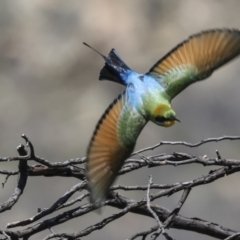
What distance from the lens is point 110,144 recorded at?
38.6 inches

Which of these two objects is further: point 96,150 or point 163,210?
point 163,210

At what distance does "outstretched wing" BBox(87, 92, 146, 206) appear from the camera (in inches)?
36.9

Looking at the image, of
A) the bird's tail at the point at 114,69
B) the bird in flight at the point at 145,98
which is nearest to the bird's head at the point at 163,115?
the bird in flight at the point at 145,98

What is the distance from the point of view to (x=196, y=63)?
3.56 ft

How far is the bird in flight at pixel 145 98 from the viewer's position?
95 centimetres

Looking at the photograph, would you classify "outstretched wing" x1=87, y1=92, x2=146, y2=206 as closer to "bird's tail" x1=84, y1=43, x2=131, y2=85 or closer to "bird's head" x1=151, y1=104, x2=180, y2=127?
"bird's head" x1=151, y1=104, x2=180, y2=127

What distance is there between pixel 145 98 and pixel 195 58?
0.12 m

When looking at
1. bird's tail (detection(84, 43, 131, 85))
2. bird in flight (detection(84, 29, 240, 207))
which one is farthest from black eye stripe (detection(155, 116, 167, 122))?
bird's tail (detection(84, 43, 131, 85))

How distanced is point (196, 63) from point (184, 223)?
0.95ft

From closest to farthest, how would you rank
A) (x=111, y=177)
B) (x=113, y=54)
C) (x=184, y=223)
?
(x=111, y=177) → (x=184, y=223) → (x=113, y=54)

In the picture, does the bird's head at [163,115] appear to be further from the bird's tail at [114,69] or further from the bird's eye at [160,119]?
the bird's tail at [114,69]

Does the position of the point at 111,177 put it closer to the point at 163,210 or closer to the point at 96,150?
the point at 96,150

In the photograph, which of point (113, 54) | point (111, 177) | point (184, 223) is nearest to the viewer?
point (111, 177)

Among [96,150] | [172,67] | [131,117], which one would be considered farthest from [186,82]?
[96,150]
